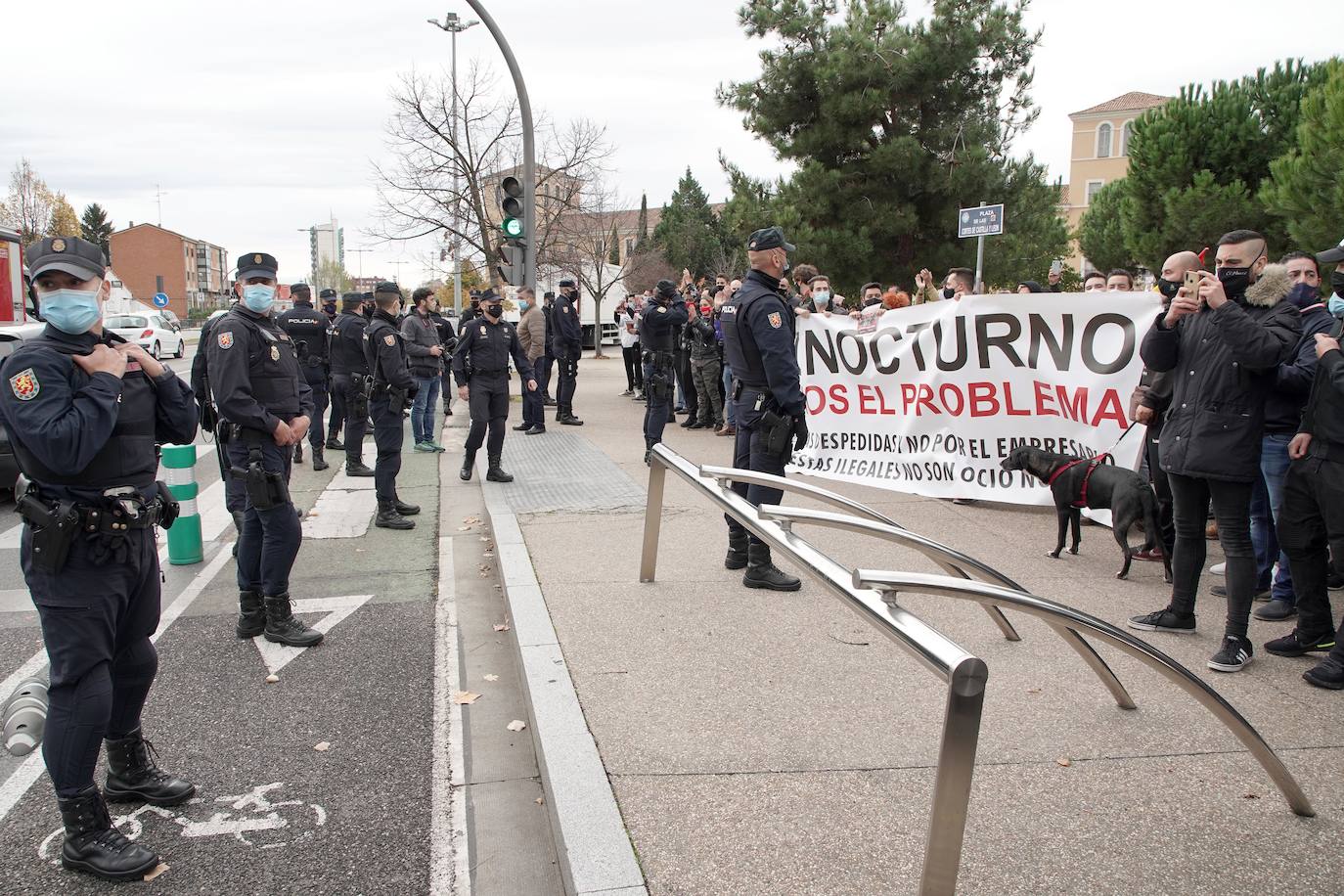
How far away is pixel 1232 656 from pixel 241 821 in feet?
13.5

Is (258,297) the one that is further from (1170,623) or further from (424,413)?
(424,413)

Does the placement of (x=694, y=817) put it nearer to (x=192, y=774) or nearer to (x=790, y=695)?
(x=790, y=695)

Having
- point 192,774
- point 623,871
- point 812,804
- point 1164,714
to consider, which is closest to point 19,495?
point 192,774

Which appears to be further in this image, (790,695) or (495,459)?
(495,459)

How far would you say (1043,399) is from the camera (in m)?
7.62

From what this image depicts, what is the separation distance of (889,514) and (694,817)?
484 centimetres

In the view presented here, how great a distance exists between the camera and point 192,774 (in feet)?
11.9

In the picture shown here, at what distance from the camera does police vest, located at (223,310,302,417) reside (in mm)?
4992

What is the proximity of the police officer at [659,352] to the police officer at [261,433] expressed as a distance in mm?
5090

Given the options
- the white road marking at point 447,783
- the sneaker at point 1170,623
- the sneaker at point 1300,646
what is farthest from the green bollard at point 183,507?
the sneaker at point 1300,646

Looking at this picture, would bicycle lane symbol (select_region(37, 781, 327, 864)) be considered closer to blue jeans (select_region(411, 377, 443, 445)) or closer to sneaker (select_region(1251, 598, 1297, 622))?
sneaker (select_region(1251, 598, 1297, 622))

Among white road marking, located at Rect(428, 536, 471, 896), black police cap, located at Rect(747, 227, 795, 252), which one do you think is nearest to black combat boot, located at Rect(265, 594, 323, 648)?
white road marking, located at Rect(428, 536, 471, 896)

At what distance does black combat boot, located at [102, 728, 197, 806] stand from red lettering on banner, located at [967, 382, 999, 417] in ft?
20.9

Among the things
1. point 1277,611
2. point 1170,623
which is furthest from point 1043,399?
point 1170,623
